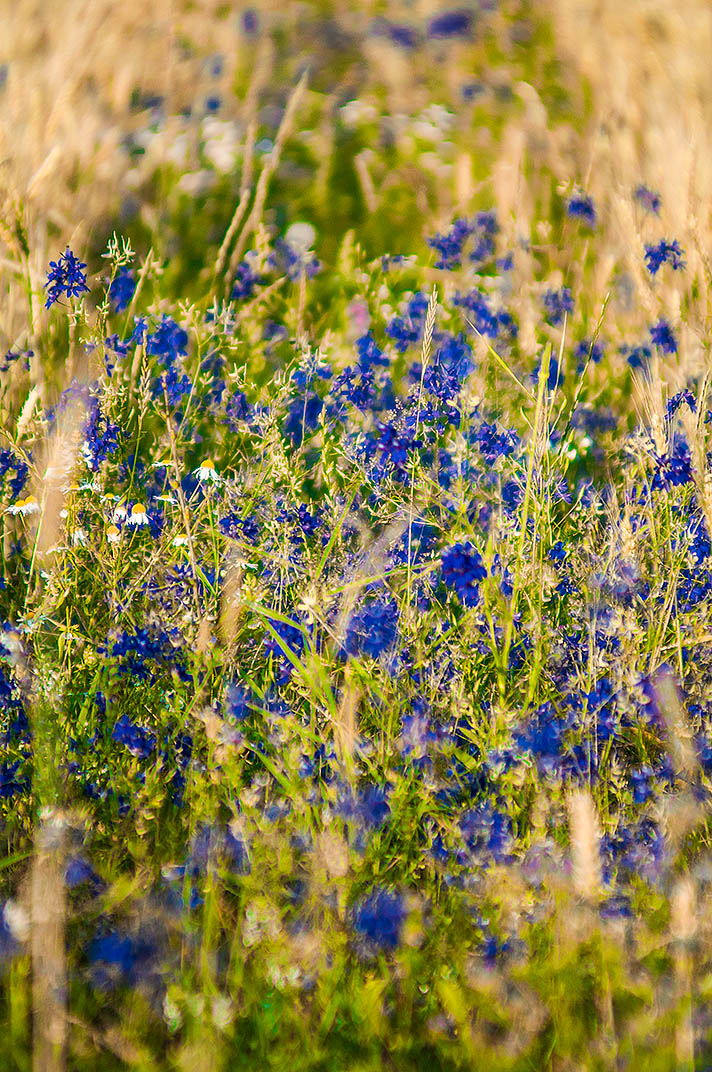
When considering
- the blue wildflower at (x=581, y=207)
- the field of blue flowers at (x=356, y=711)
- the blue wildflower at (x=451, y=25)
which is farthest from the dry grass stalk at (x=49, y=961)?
the blue wildflower at (x=451, y=25)

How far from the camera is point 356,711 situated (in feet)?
5.85

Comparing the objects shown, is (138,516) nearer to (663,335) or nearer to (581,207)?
(663,335)

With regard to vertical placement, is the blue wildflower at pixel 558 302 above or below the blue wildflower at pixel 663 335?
below

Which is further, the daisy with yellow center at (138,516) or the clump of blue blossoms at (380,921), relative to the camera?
the daisy with yellow center at (138,516)

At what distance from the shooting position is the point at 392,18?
5.21m

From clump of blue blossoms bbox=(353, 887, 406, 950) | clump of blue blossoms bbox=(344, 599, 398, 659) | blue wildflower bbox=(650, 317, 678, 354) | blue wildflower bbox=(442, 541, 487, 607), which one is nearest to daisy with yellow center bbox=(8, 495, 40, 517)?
clump of blue blossoms bbox=(344, 599, 398, 659)

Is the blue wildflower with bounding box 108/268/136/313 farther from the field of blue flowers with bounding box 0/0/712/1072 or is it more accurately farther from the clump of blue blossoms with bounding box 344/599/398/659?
the clump of blue blossoms with bounding box 344/599/398/659

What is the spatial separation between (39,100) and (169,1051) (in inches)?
121

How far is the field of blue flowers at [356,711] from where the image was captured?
141 centimetres

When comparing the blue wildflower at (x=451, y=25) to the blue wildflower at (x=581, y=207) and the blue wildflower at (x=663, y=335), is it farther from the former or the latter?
the blue wildflower at (x=663, y=335)

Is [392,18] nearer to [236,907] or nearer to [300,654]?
[300,654]

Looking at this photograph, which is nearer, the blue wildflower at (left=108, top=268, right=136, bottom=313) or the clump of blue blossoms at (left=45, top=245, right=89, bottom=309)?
the clump of blue blossoms at (left=45, top=245, right=89, bottom=309)

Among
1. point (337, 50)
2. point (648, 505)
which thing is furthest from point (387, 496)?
point (337, 50)

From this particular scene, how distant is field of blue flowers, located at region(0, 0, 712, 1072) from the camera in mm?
1411
